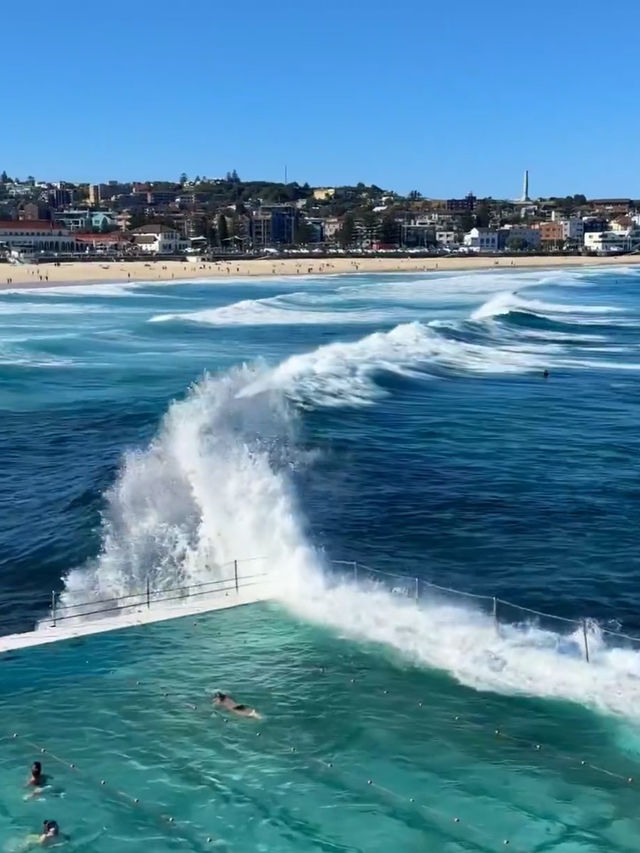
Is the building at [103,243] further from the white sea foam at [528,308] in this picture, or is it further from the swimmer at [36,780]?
the swimmer at [36,780]

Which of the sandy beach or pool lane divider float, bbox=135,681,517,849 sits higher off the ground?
the sandy beach

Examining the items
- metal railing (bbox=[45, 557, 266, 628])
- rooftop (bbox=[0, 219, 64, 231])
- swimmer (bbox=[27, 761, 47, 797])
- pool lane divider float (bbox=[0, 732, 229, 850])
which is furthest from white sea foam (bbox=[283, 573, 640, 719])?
rooftop (bbox=[0, 219, 64, 231])

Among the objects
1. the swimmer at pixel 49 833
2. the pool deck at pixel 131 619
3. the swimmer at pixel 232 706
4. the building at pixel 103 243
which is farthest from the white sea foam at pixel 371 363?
the building at pixel 103 243

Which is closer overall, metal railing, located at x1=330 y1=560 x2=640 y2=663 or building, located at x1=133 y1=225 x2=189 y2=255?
metal railing, located at x1=330 y1=560 x2=640 y2=663

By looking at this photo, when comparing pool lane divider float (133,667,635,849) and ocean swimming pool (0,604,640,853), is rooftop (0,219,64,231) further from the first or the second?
pool lane divider float (133,667,635,849)

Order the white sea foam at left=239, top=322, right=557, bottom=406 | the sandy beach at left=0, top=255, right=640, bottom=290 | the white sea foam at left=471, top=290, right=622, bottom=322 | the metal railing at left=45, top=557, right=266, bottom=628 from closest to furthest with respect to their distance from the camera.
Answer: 1. the metal railing at left=45, top=557, right=266, bottom=628
2. the white sea foam at left=239, top=322, right=557, bottom=406
3. the white sea foam at left=471, top=290, right=622, bottom=322
4. the sandy beach at left=0, top=255, right=640, bottom=290

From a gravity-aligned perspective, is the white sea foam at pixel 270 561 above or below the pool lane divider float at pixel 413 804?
above

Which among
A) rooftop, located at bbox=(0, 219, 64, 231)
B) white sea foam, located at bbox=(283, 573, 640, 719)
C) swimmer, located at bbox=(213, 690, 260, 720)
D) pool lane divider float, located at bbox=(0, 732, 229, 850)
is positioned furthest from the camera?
rooftop, located at bbox=(0, 219, 64, 231)
